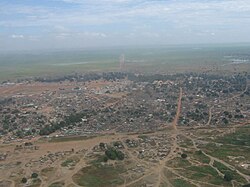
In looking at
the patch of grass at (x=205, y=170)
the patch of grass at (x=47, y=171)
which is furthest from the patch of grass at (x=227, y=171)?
the patch of grass at (x=47, y=171)

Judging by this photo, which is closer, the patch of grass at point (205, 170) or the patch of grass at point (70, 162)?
the patch of grass at point (205, 170)

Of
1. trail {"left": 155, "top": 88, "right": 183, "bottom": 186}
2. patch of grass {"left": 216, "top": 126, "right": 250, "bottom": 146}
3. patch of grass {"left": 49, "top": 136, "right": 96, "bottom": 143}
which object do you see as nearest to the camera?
trail {"left": 155, "top": 88, "right": 183, "bottom": 186}

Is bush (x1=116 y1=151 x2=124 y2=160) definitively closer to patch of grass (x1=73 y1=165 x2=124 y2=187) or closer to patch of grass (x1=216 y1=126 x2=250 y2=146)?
patch of grass (x1=73 y1=165 x2=124 y2=187)

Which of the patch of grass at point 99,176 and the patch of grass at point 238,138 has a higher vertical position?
the patch of grass at point 238,138

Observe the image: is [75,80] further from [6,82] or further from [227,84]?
[227,84]

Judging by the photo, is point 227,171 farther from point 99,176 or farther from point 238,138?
point 99,176

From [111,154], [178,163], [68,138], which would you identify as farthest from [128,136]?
[178,163]

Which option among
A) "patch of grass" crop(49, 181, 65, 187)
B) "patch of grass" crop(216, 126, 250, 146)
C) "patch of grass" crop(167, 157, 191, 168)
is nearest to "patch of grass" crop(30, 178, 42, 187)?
"patch of grass" crop(49, 181, 65, 187)

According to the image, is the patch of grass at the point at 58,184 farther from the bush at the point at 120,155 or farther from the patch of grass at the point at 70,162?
the bush at the point at 120,155
